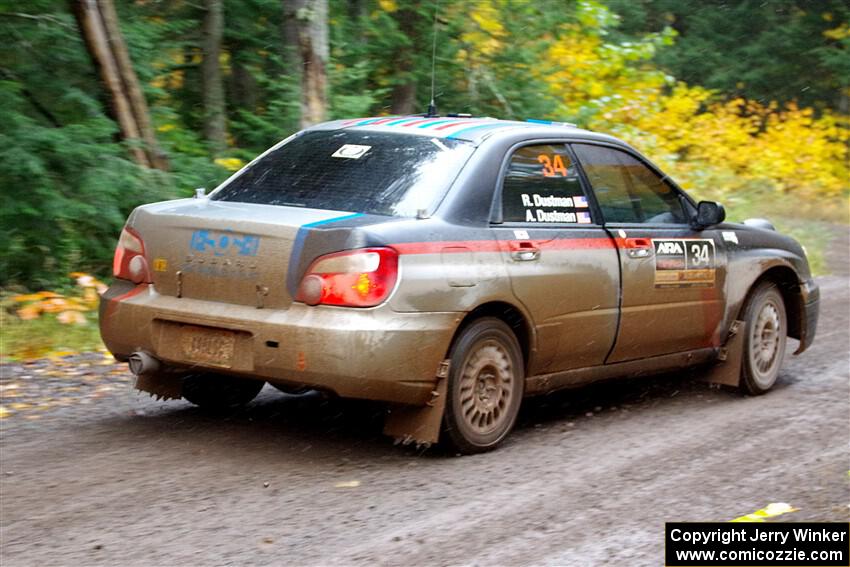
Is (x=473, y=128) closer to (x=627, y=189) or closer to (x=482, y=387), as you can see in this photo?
(x=627, y=189)

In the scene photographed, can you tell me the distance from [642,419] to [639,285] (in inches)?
32.7

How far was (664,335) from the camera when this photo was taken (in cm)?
702

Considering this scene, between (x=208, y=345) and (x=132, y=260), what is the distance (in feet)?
2.27

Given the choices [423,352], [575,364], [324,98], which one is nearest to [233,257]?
[423,352]

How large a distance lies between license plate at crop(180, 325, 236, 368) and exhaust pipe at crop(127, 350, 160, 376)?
0.21 m

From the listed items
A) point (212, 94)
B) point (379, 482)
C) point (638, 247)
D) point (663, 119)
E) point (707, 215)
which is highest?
point (663, 119)

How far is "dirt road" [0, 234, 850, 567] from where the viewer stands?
14.5 ft

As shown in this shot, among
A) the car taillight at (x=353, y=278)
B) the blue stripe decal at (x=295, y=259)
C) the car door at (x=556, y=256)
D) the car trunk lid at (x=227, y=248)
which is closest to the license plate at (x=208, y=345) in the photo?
the car trunk lid at (x=227, y=248)

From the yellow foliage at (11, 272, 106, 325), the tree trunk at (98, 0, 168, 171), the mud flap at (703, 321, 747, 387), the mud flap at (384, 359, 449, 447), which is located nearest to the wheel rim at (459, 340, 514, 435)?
the mud flap at (384, 359, 449, 447)

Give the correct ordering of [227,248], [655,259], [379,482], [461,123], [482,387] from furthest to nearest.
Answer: [655,259] < [461,123] < [482,387] < [227,248] < [379,482]

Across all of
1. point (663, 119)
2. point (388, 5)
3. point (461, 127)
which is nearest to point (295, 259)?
point (461, 127)

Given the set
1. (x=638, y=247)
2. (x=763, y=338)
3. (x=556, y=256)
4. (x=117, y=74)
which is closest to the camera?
(x=556, y=256)

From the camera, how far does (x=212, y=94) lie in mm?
13039

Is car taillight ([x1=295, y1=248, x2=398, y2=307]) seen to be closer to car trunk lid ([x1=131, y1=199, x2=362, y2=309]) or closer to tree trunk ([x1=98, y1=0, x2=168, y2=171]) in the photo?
car trunk lid ([x1=131, y1=199, x2=362, y2=309])
